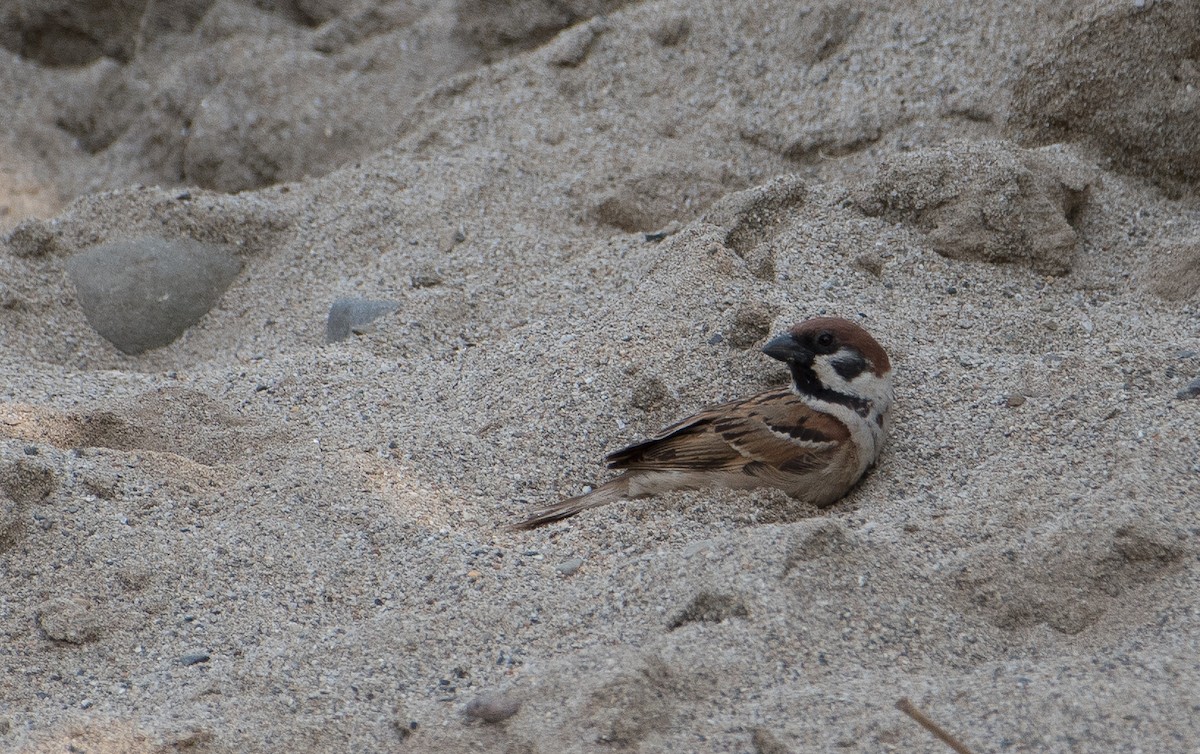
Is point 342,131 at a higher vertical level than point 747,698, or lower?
higher

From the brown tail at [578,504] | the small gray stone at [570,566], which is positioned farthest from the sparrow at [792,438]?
the small gray stone at [570,566]

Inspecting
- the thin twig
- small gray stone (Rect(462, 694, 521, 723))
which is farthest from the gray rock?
the thin twig

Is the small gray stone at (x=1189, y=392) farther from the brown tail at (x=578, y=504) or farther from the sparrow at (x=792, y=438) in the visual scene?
the brown tail at (x=578, y=504)

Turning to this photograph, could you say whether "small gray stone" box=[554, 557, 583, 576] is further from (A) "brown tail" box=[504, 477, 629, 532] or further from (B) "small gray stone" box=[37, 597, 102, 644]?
(B) "small gray stone" box=[37, 597, 102, 644]

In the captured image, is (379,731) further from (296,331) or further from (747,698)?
(296,331)

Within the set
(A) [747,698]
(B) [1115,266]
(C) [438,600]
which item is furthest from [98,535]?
(B) [1115,266]

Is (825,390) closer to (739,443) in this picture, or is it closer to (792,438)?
(792,438)
